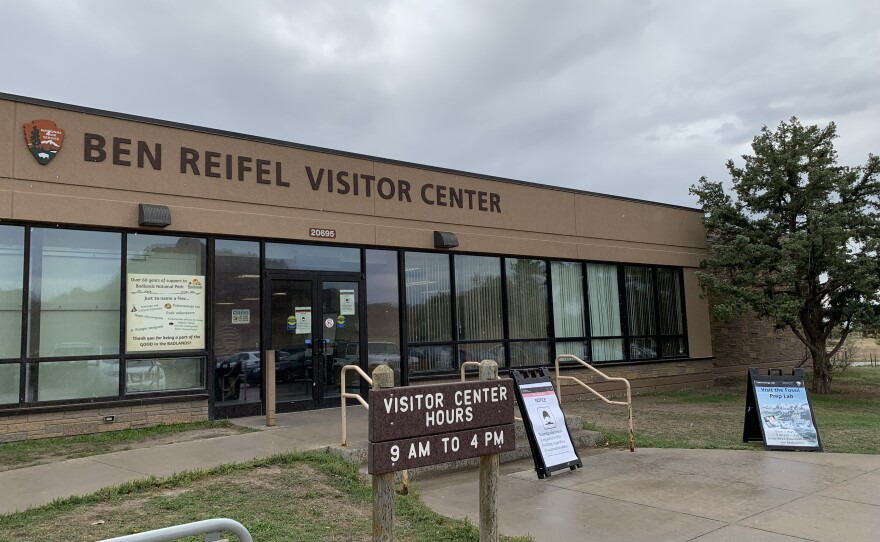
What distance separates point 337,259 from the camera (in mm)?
11742

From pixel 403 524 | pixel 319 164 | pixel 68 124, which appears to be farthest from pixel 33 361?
pixel 403 524

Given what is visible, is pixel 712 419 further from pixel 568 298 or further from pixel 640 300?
pixel 640 300

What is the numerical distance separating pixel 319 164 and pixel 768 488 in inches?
331

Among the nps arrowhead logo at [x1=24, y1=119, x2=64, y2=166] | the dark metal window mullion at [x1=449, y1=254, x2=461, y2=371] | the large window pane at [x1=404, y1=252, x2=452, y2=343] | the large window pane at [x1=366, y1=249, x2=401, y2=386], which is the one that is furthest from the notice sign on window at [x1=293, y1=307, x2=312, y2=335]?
the nps arrowhead logo at [x1=24, y1=119, x2=64, y2=166]

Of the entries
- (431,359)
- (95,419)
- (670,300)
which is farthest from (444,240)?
(670,300)

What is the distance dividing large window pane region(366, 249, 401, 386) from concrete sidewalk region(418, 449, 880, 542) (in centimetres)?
442

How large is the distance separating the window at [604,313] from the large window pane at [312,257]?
637 cm

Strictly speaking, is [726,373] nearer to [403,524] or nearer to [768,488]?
[768,488]

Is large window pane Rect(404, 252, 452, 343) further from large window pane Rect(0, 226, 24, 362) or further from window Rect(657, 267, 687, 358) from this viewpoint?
window Rect(657, 267, 687, 358)

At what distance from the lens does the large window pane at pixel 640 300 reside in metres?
16.4

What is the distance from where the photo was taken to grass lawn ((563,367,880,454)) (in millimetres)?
9383

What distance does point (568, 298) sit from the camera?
1522 centimetres

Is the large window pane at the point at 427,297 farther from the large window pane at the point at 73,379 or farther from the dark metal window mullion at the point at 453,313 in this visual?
the large window pane at the point at 73,379

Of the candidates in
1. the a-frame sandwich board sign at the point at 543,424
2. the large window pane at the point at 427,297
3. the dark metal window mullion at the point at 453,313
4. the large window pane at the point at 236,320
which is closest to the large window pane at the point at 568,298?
the dark metal window mullion at the point at 453,313
